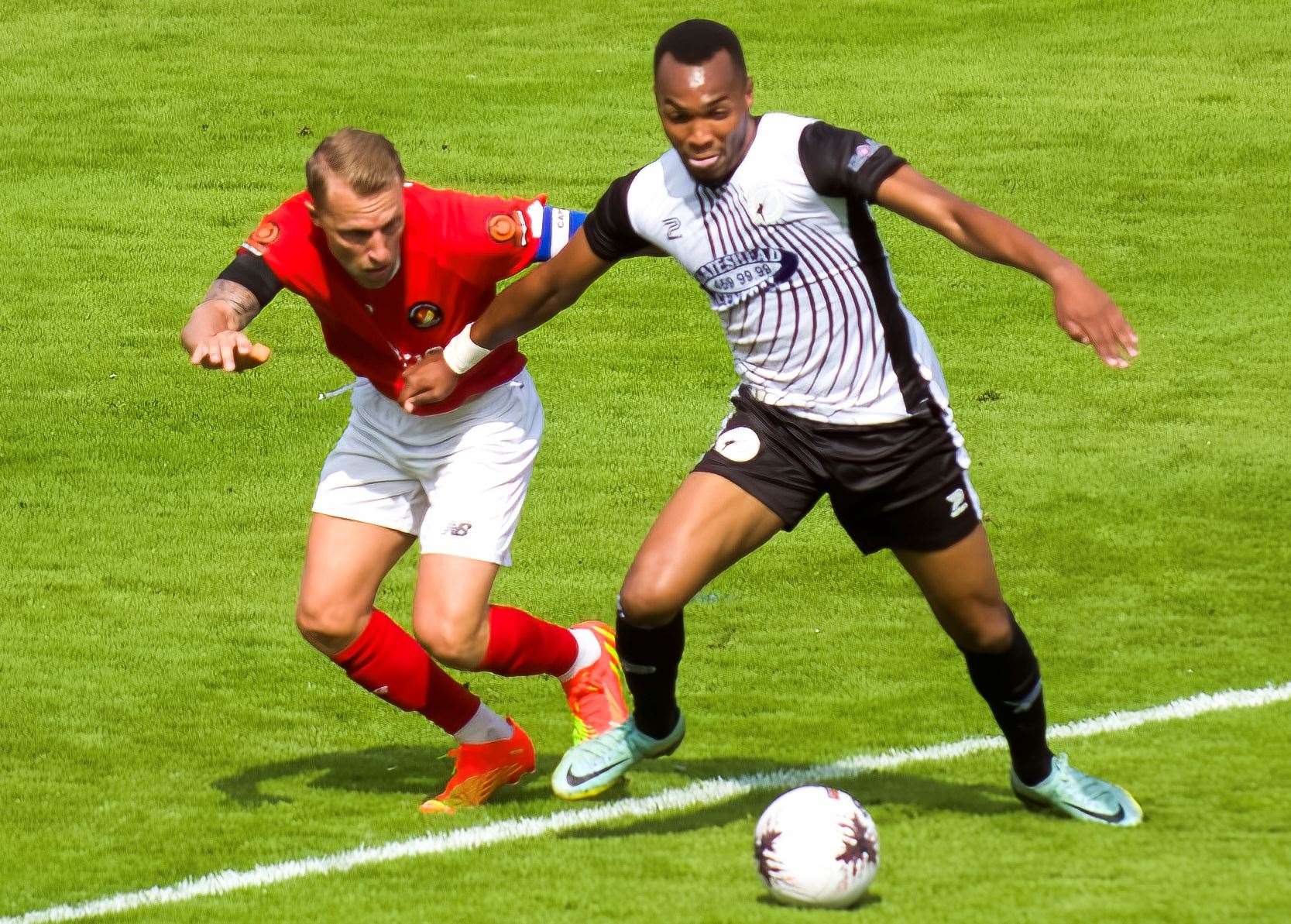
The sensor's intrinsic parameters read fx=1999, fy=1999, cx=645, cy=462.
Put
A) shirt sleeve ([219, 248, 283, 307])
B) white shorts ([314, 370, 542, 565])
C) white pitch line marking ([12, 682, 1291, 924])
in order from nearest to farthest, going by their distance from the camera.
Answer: white pitch line marking ([12, 682, 1291, 924]), shirt sleeve ([219, 248, 283, 307]), white shorts ([314, 370, 542, 565])

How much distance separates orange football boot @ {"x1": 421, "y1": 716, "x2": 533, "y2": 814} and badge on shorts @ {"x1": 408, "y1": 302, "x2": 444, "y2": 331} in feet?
4.60

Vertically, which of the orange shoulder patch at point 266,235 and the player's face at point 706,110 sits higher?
the player's face at point 706,110

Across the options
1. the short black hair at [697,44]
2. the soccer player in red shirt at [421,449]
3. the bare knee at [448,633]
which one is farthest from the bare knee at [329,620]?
the short black hair at [697,44]

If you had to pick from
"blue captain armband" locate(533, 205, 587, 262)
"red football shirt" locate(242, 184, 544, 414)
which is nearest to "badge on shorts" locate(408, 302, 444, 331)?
"red football shirt" locate(242, 184, 544, 414)

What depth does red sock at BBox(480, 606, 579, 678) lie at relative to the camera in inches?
267

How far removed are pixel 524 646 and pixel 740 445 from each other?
1.34 meters

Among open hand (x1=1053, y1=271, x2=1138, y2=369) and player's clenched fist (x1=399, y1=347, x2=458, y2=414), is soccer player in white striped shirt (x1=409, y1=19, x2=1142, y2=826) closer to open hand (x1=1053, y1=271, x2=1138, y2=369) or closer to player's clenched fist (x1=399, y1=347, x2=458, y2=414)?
player's clenched fist (x1=399, y1=347, x2=458, y2=414)

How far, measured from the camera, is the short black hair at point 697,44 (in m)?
5.64

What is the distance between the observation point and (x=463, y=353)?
6.34m

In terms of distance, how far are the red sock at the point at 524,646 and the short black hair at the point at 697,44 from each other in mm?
2064

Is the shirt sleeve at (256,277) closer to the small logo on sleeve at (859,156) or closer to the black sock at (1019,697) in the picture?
the small logo on sleeve at (859,156)

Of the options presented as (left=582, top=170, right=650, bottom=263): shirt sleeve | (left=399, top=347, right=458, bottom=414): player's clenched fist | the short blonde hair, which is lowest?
(left=399, top=347, right=458, bottom=414): player's clenched fist

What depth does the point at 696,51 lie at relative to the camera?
5641 mm

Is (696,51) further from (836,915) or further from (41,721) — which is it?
(41,721)
